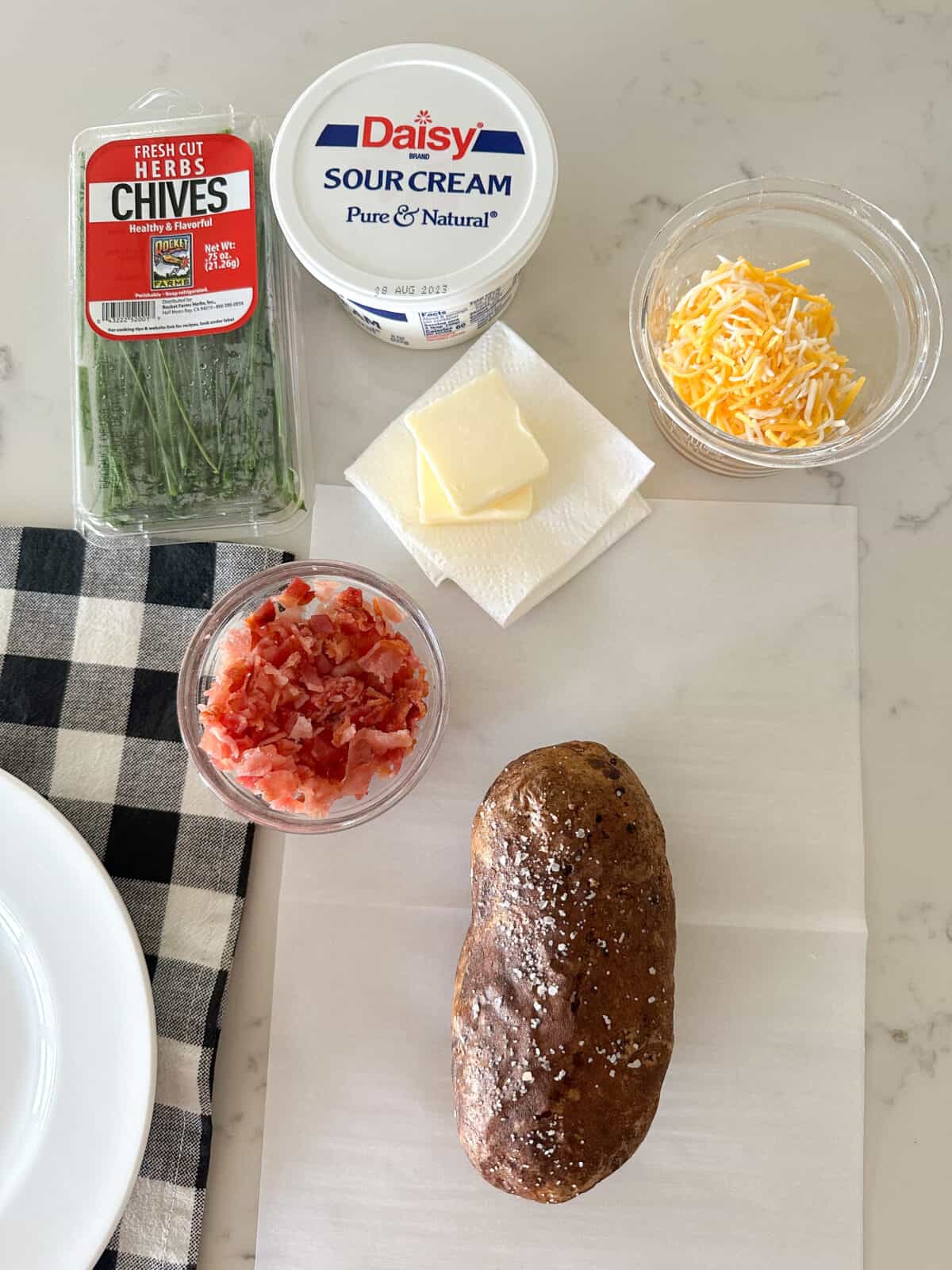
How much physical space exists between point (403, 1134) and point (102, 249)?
41.5 inches

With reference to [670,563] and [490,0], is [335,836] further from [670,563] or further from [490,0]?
[490,0]

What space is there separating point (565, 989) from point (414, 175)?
2.69ft

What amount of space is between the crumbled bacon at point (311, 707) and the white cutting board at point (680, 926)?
139 millimetres

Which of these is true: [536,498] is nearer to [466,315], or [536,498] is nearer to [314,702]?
[466,315]

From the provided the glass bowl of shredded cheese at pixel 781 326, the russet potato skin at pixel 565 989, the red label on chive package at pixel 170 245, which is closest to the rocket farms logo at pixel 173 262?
the red label on chive package at pixel 170 245

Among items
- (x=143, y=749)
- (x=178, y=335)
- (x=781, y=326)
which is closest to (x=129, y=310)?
(x=178, y=335)

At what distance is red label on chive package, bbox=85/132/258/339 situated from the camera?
1.05 m

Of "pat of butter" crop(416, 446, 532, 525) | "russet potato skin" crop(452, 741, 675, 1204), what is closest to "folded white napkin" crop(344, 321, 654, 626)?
"pat of butter" crop(416, 446, 532, 525)

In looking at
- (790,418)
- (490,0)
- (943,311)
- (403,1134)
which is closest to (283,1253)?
(403,1134)

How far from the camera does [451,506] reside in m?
1.05

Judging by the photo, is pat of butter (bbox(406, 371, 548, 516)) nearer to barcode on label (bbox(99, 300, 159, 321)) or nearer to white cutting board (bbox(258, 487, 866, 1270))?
white cutting board (bbox(258, 487, 866, 1270))

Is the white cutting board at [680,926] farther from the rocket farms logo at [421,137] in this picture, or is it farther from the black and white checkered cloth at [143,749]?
the rocket farms logo at [421,137]

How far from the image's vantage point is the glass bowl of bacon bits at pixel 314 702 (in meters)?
0.92

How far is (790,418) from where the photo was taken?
0.97 meters
